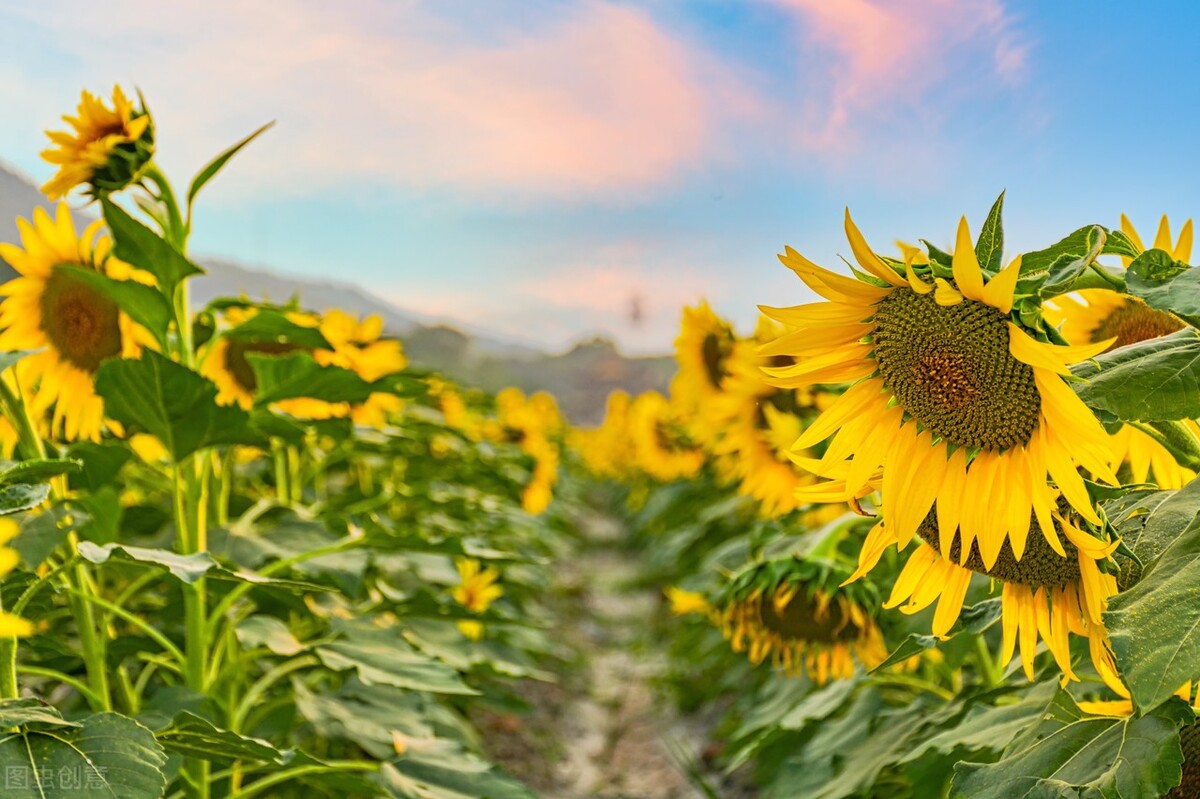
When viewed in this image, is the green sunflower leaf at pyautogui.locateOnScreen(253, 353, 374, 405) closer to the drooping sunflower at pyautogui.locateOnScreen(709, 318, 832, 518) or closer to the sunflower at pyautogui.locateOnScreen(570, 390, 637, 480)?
the drooping sunflower at pyautogui.locateOnScreen(709, 318, 832, 518)

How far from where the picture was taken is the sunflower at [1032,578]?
0.78 meters

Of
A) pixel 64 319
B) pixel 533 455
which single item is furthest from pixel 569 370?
pixel 64 319

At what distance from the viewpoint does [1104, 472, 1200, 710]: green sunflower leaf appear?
2.09 ft

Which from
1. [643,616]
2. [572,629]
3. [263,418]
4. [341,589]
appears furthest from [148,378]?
[643,616]

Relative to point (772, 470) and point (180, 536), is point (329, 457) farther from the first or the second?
→ point (772, 470)

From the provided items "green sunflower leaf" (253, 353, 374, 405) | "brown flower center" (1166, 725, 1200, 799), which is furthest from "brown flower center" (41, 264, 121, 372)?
"brown flower center" (1166, 725, 1200, 799)

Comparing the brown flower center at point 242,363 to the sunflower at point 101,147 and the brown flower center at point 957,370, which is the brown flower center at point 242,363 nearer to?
the sunflower at point 101,147

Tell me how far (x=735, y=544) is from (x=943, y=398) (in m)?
1.27

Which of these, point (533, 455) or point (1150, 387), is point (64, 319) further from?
point (533, 455)

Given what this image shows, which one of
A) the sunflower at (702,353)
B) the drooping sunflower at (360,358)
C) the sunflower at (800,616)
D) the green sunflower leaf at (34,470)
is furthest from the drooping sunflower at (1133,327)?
the sunflower at (702,353)

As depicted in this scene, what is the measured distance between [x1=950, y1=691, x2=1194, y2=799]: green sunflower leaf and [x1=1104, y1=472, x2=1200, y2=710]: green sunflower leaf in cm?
9

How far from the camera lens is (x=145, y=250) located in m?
1.30

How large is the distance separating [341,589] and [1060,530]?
927 mm

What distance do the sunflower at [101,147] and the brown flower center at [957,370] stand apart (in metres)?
1.11
